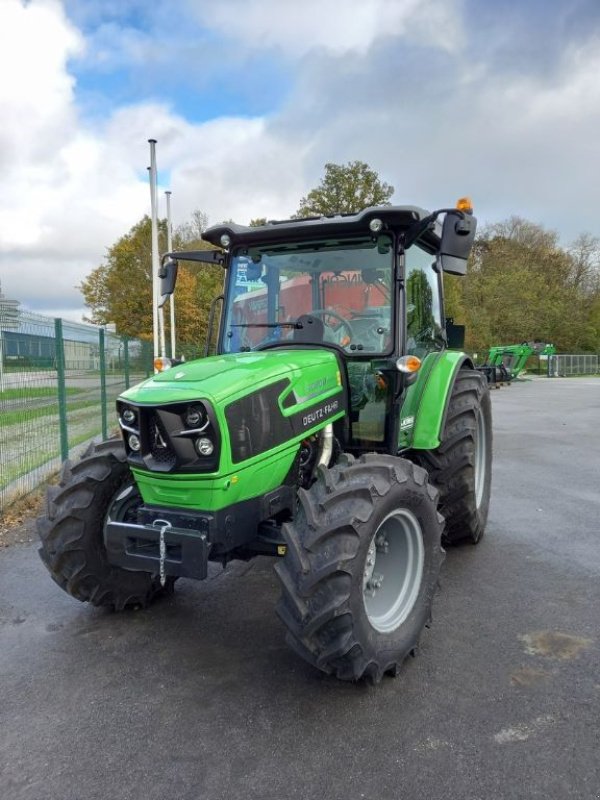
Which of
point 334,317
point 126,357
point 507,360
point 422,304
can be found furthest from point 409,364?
point 507,360

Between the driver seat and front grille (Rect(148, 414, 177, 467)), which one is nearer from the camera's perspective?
front grille (Rect(148, 414, 177, 467))

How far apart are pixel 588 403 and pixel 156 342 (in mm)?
13945

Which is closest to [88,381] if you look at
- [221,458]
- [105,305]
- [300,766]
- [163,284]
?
[163,284]

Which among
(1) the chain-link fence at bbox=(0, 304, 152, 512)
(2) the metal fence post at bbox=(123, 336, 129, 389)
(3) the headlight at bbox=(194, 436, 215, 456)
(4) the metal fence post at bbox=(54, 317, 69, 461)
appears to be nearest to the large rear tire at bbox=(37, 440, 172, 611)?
(3) the headlight at bbox=(194, 436, 215, 456)

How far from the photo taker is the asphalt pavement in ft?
7.74

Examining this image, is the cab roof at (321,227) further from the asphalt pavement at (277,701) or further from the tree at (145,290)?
the tree at (145,290)

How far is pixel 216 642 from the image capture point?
3447 mm

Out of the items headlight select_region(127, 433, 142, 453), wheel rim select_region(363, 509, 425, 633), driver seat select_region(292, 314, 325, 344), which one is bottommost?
wheel rim select_region(363, 509, 425, 633)

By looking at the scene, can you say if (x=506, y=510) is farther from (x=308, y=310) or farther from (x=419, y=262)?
(x=308, y=310)

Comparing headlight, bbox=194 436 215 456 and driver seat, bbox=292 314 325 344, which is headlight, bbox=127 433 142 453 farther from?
driver seat, bbox=292 314 325 344

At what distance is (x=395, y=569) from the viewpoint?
3.35 m

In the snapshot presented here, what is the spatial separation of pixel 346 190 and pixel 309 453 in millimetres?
27597

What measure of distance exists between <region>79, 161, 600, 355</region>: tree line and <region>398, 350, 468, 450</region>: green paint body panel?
10.2m

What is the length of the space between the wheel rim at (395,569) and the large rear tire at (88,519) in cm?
139
